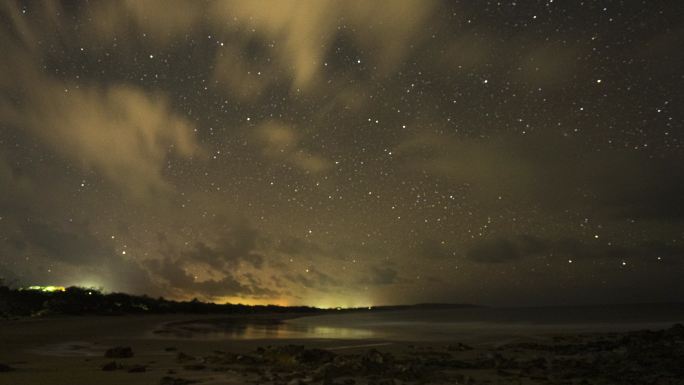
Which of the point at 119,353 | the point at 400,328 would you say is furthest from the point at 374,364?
the point at 400,328

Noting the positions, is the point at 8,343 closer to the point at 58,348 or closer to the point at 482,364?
the point at 58,348

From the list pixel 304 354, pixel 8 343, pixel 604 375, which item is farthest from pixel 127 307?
pixel 604 375

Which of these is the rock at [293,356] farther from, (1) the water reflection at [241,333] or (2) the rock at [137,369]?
(1) the water reflection at [241,333]

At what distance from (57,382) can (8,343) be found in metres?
11.6

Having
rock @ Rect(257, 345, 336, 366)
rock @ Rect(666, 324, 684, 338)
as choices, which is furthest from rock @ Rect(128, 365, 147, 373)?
rock @ Rect(666, 324, 684, 338)

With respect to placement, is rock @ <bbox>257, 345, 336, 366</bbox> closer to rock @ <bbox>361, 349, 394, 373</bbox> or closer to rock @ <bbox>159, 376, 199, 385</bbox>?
rock @ <bbox>361, 349, 394, 373</bbox>

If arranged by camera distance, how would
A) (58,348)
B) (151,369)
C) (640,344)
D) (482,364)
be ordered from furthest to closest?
1. (640,344)
2. (58,348)
3. (482,364)
4. (151,369)

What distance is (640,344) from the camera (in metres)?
19.3

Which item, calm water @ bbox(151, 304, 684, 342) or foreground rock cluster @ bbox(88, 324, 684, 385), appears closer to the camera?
foreground rock cluster @ bbox(88, 324, 684, 385)

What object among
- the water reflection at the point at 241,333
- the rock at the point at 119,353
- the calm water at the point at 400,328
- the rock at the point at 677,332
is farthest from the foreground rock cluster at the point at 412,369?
the calm water at the point at 400,328

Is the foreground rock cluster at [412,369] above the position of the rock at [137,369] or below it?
below

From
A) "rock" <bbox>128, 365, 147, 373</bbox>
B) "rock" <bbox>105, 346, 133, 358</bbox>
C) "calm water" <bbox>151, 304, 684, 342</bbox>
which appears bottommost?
"calm water" <bbox>151, 304, 684, 342</bbox>

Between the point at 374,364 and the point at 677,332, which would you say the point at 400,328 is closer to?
the point at 677,332

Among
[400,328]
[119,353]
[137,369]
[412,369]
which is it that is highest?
[119,353]
